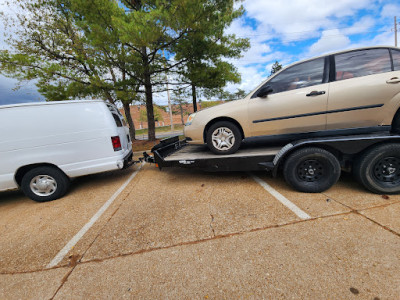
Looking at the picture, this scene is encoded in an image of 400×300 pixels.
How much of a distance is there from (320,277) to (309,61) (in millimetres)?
3205

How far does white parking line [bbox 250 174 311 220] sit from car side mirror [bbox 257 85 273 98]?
5.36 ft

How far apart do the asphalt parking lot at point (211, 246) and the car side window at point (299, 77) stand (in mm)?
1799

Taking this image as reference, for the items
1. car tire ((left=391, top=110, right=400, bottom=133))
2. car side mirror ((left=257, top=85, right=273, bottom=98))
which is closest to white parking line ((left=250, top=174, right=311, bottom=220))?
car side mirror ((left=257, top=85, right=273, bottom=98))

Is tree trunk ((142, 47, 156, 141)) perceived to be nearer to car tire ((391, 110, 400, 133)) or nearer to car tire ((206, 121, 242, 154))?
→ car tire ((206, 121, 242, 154))

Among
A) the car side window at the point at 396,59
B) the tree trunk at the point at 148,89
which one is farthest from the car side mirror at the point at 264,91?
the tree trunk at the point at 148,89

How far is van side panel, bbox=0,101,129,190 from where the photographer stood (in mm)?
3221

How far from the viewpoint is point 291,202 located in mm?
2525

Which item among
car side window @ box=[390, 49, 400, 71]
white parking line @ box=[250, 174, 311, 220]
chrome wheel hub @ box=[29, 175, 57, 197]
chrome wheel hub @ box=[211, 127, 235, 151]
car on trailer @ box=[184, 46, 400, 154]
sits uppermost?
car side window @ box=[390, 49, 400, 71]

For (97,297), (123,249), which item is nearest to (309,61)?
(123,249)

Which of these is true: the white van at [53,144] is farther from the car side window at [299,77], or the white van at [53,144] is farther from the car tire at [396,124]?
the car tire at [396,124]

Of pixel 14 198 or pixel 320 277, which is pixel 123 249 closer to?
pixel 320 277

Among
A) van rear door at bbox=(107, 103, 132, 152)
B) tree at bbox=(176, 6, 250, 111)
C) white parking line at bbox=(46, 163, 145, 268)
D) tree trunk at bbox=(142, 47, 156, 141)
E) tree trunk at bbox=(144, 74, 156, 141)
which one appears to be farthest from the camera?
tree trunk at bbox=(144, 74, 156, 141)

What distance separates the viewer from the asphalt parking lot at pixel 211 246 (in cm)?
142

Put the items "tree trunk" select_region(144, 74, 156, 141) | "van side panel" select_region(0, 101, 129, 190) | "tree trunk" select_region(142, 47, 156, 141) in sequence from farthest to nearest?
"tree trunk" select_region(144, 74, 156, 141)
"tree trunk" select_region(142, 47, 156, 141)
"van side panel" select_region(0, 101, 129, 190)
